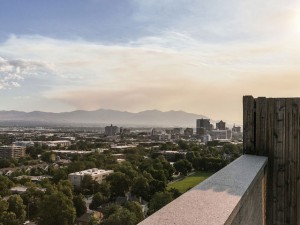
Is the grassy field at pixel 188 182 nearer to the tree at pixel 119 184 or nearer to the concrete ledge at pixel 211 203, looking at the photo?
the tree at pixel 119 184

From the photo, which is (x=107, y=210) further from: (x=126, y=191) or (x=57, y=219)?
(x=126, y=191)

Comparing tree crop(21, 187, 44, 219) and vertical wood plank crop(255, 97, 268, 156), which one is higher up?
vertical wood plank crop(255, 97, 268, 156)

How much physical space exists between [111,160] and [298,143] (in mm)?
61638

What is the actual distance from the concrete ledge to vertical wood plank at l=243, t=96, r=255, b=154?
150cm

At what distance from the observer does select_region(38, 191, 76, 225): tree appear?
1095 inches

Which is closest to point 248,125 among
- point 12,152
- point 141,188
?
point 141,188

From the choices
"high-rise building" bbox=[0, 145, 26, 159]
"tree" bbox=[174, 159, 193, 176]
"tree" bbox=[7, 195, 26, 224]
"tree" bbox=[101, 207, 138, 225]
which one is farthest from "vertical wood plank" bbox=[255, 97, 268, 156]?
"high-rise building" bbox=[0, 145, 26, 159]

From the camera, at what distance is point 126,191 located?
40.6 meters

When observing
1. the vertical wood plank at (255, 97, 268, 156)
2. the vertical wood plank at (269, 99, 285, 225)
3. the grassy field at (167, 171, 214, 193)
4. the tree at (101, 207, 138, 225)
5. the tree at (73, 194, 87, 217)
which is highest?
the vertical wood plank at (255, 97, 268, 156)

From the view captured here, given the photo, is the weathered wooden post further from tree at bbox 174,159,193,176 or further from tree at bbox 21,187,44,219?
tree at bbox 174,159,193,176

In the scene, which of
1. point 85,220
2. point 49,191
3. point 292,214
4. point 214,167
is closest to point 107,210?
point 85,220

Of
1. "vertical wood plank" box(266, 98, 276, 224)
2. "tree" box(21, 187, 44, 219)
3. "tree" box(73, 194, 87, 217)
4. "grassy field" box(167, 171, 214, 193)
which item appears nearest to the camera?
"vertical wood plank" box(266, 98, 276, 224)

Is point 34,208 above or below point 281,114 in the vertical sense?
below

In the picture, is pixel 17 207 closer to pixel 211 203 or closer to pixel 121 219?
pixel 121 219
